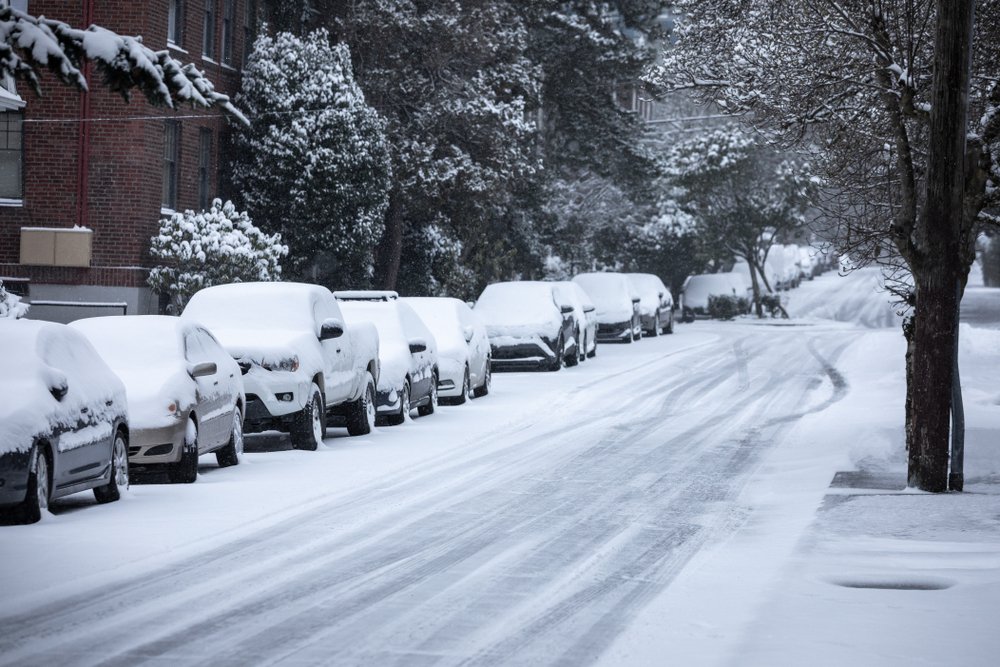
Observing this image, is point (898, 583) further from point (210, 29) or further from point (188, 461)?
point (210, 29)

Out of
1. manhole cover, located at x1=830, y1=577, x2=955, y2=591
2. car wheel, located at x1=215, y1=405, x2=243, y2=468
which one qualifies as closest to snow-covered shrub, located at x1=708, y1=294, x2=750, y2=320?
car wheel, located at x1=215, y1=405, x2=243, y2=468

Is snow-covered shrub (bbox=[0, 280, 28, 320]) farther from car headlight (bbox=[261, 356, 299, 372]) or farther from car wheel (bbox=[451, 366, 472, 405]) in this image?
car wheel (bbox=[451, 366, 472, 405])

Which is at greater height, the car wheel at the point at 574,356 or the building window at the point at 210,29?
the building window at the point at 210,29

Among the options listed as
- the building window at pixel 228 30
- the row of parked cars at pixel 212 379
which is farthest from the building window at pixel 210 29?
the row of parked cars at pixel 212 379

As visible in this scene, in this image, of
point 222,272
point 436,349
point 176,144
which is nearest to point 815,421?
point 436,349

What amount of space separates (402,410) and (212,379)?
5.70 metres

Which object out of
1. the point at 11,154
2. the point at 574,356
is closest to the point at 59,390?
the point at 11,154

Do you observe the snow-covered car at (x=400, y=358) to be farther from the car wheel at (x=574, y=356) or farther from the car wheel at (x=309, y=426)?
the car wheel at (x=574, y=356)

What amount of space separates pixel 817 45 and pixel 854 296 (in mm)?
63945

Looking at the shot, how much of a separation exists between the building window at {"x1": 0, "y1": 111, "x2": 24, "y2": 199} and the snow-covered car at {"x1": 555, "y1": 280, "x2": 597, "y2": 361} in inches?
439

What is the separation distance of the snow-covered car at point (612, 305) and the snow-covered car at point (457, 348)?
16.0 m

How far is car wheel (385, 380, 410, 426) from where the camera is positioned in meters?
20.4

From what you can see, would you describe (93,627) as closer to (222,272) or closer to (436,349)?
(436,349)

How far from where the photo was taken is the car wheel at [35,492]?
36.7 ft
